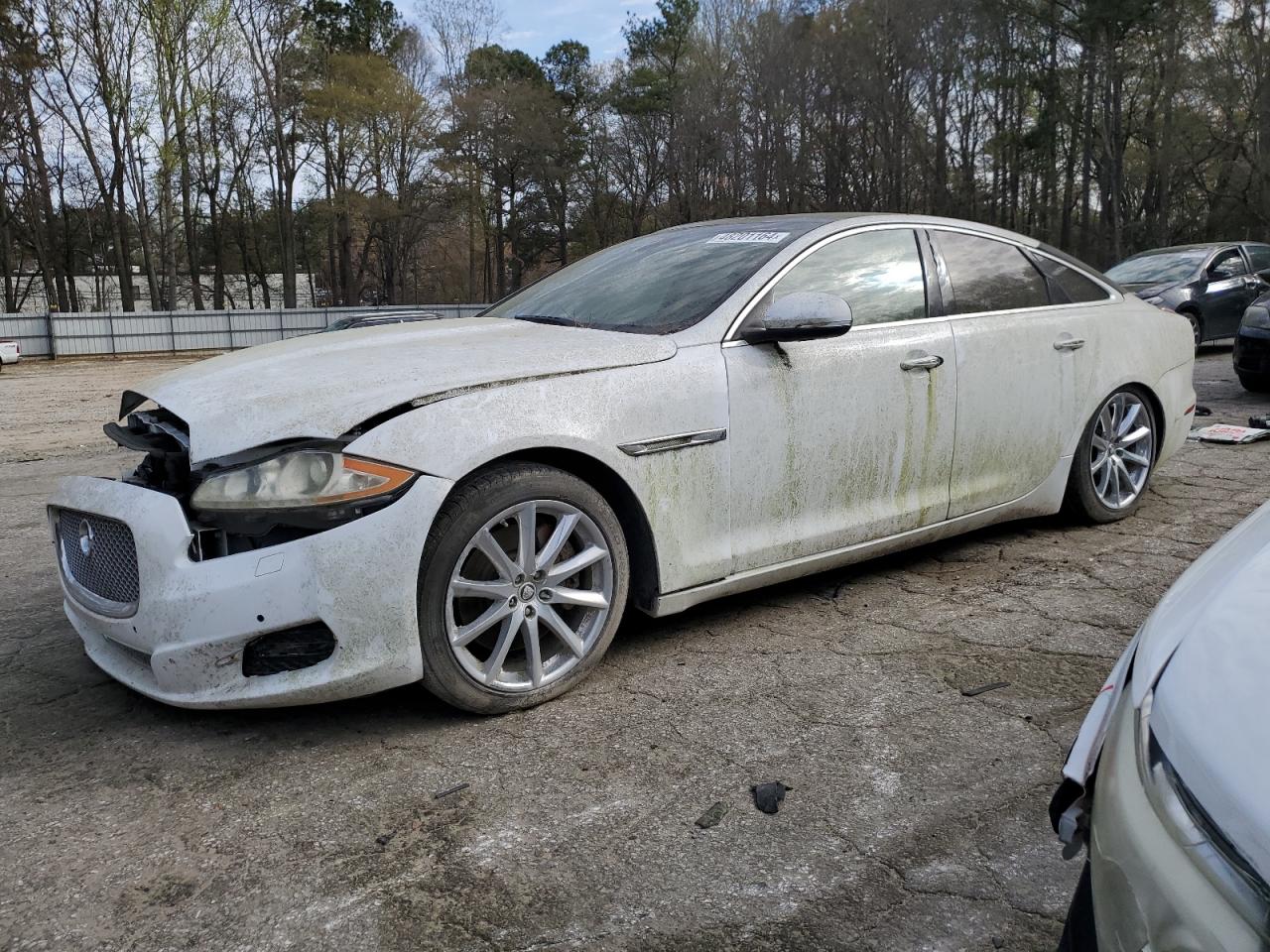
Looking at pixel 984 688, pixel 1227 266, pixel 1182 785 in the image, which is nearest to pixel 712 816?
pixel 984 688

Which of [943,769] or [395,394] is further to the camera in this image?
[395,394]

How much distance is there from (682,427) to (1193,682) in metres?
1.92

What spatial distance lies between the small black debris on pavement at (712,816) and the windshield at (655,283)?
4.99 feet

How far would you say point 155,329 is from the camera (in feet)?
99.1

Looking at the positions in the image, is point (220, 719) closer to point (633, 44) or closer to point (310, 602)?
point (310, 602)

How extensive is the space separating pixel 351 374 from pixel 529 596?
0.81 metres

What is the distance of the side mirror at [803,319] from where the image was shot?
3.18 metres

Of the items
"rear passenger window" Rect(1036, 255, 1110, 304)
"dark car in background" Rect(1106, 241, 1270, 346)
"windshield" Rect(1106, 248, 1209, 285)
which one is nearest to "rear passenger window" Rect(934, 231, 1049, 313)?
"rear passenger window" Rect(1036, 255, 1110, 304)

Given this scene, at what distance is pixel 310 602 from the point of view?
2508mm

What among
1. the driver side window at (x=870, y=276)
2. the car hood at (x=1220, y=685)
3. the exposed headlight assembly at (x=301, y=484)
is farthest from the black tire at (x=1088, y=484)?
the exposed headlight assembly at (x=301, y=484)

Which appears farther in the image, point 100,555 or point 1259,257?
point 1259,257

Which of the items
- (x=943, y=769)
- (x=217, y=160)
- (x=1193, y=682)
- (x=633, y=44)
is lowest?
(x=943, y=769)

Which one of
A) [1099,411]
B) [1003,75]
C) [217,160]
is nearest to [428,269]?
[217,160]

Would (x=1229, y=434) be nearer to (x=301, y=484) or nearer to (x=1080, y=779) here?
(x=1080, y=779)
